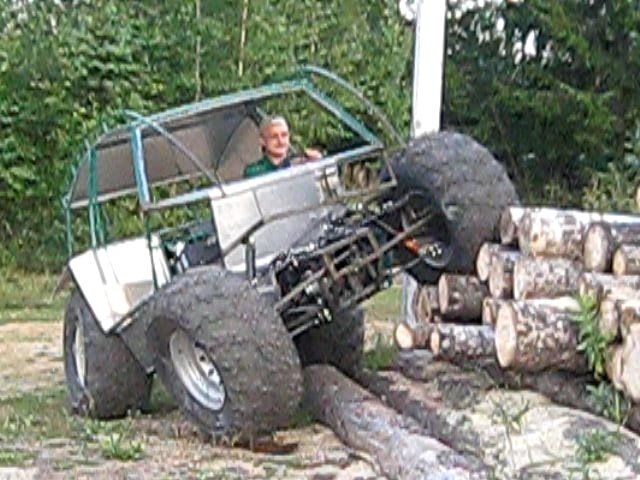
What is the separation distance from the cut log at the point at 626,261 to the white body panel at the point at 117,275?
2506 mm

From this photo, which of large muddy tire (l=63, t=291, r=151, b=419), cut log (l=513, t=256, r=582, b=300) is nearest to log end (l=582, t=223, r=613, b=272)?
cut log (l=513, t=256, r=582, b=300)

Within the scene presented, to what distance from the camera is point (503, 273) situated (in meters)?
6.47

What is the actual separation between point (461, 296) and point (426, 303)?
1.34 feet

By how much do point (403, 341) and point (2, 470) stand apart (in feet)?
7.31

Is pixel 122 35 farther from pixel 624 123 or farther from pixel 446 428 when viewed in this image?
pixel 446 428

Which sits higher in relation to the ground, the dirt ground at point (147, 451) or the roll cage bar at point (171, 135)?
the roll cage bar at point (171, 135)

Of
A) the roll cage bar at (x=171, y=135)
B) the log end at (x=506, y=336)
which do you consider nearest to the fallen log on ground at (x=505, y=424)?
the log end at (x=506, y=336)

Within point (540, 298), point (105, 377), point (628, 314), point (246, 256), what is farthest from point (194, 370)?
point (628, 314)

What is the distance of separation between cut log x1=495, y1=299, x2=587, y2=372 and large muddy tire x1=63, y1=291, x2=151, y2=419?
91.6 inches

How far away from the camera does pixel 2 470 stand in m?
5.95

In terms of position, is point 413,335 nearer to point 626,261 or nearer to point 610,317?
point 626,261

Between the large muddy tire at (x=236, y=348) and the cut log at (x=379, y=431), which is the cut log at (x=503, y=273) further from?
the large muddy tire at (x=236, y=348)

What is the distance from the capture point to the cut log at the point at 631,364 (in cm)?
518

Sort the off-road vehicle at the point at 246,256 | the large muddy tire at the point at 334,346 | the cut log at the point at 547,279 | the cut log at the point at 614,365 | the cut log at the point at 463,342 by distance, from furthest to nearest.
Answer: the large muddy tire at the point at 334,346 < the cut log at the point at 463,342 < the cut log at the point at 547,279 < the off-road vehicle at the point at 246,256 < the cut log at the point at 614,365
